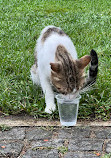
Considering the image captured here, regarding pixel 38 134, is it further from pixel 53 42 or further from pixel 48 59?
pixel 53 42

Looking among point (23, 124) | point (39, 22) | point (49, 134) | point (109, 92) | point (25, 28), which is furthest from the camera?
point (39, 22)

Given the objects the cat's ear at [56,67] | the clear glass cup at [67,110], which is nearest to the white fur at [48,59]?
the clear glass cup at [67,110]

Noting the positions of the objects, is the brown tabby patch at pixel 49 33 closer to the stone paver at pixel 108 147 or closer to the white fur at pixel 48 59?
the white fur at pixel 48 59

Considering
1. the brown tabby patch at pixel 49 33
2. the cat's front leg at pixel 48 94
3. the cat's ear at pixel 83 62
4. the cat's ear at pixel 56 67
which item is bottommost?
the cat's front leg at pixel 48 94

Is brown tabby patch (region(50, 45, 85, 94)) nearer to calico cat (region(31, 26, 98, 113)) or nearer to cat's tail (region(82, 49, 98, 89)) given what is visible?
calico cat (region(31, 26, 98, 113))

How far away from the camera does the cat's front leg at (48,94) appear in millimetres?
3795

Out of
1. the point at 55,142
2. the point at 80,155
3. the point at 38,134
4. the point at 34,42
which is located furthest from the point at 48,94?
the point at 34,42

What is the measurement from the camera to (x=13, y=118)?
3756 millimetres

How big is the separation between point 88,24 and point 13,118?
410 cm

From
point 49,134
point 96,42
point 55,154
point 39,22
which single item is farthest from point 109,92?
point 39,22

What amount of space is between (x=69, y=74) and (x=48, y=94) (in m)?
0.60

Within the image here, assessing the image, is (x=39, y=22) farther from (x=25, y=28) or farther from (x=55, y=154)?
(x=55, y=154)

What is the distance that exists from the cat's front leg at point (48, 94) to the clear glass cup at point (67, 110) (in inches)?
12.0

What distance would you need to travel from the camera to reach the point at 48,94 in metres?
3.91
